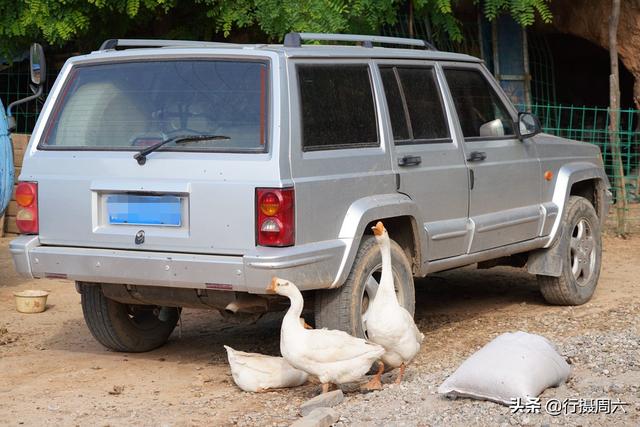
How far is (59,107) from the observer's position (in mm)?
6270

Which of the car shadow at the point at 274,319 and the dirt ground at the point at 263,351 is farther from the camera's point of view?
the car shadow at the point at 274,319

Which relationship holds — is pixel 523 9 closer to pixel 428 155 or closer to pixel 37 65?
pixel 428 155

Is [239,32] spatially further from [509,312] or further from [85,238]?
[85,238]

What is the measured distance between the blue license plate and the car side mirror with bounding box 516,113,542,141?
9.93ft

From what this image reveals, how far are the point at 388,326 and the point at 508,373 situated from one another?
2.47 feet

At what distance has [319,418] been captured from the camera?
496 centimetres

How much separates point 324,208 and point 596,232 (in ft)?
11.6

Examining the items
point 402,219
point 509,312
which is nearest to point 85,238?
point 402,219

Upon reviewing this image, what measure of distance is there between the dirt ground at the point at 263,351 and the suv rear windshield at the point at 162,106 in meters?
1.39

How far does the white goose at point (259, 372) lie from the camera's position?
5922 millimetres

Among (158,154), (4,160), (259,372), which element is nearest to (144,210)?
(158,154)

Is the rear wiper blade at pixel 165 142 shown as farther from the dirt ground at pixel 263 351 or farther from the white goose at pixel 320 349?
the dirt ground at pixel 263 351

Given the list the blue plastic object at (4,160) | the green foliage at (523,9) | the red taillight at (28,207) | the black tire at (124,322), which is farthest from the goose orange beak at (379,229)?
the green foliage at (523,9)

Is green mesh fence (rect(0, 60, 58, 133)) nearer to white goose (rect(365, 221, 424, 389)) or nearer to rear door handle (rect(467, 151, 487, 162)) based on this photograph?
rear door handle (rect(467, 151, 487, 162))
